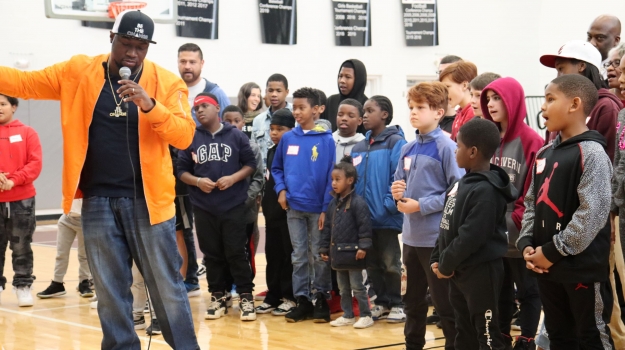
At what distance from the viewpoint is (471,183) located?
13.2 feet

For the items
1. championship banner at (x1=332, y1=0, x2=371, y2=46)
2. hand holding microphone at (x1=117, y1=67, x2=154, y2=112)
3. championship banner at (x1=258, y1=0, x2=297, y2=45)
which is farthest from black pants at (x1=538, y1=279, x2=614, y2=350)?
championship banner at (x1=332, y1=0, x2=371, y2=46)

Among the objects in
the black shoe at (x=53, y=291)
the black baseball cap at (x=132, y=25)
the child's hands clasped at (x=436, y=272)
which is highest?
the black baseball cap at (x=132, y=25)

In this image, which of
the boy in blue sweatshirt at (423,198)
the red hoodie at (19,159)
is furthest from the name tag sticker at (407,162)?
the red hoodie at (19,159)

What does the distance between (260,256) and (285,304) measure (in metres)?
3.61

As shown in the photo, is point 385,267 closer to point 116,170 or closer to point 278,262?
point 278,262

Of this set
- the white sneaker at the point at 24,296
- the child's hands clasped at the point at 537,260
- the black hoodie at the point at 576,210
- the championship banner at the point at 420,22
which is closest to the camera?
the black hoodie at the point at 576,210

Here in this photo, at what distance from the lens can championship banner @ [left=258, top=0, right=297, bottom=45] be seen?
1461cm

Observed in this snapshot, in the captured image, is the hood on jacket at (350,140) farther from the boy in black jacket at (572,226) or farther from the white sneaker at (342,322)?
the boy in black jacket at (572,226)

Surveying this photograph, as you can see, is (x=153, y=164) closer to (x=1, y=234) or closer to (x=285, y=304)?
(x=285, y=304)

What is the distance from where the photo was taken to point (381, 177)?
5.91 metres

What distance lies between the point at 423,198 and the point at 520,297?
2.63ft

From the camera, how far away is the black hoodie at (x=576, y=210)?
3.53 metres

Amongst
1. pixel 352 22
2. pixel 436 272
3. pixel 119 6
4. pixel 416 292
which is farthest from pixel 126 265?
pixel 352 22

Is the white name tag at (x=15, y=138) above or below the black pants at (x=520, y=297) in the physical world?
above
